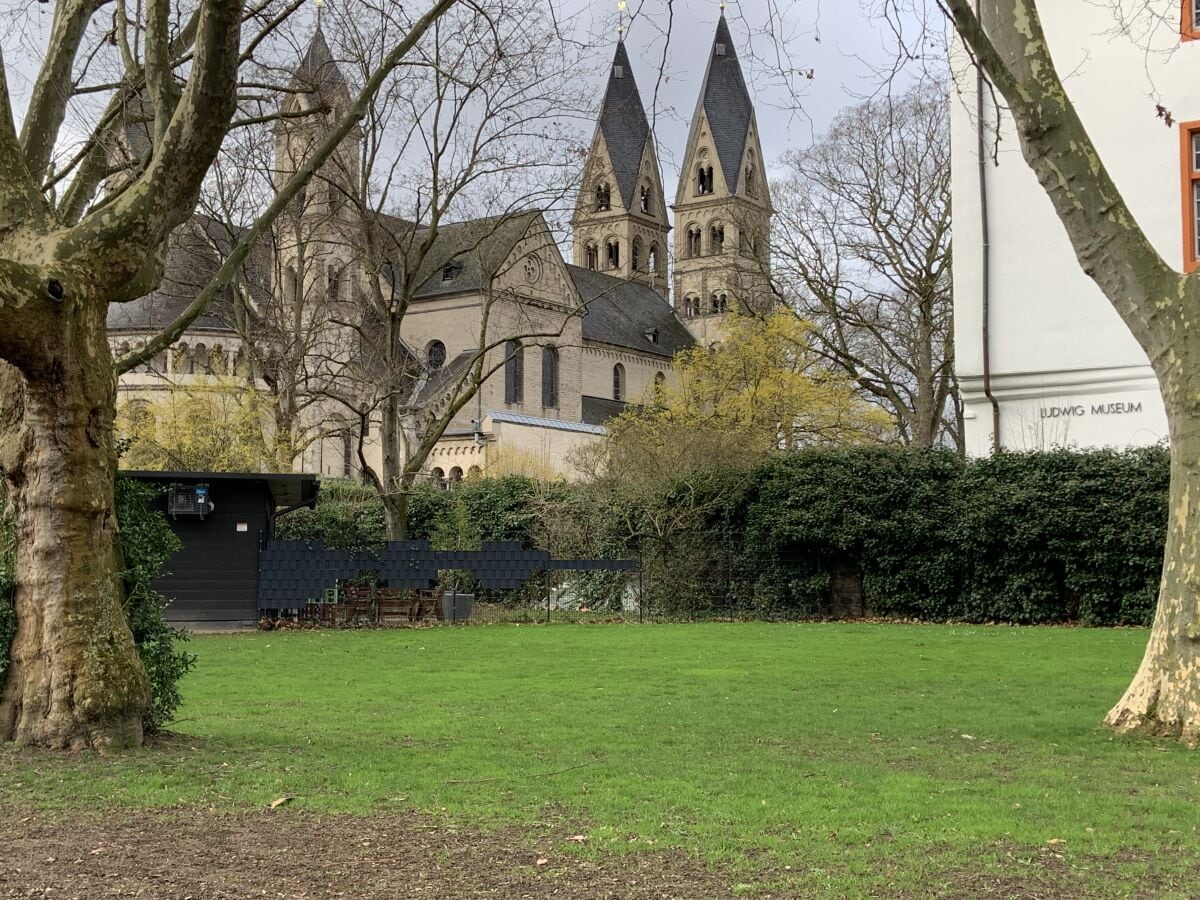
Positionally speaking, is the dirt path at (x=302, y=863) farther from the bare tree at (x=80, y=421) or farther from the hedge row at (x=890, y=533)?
the hedge row at (x=890, y=533)

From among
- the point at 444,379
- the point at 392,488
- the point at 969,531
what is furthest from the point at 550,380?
the point at 969,531

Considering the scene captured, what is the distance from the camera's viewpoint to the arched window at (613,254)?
316 feet

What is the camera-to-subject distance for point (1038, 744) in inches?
362

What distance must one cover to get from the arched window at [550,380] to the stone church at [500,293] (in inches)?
3.2

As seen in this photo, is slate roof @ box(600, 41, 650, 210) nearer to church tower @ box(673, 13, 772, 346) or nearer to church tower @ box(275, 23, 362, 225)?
church tower @ box(673, 13, 772, 346)

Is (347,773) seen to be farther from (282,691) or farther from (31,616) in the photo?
(282,691)

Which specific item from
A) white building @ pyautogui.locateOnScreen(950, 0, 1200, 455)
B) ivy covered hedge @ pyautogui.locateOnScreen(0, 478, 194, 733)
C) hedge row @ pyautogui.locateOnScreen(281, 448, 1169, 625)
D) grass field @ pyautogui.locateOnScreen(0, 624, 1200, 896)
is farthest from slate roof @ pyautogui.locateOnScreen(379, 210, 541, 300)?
ivy covered hedge @ pyautogui.locateOnScreen(0, 478, 194, 733)

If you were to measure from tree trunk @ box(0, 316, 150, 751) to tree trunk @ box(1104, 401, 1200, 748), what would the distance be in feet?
22.7

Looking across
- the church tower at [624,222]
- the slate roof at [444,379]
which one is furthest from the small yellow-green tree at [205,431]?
the church tower at [624,222]

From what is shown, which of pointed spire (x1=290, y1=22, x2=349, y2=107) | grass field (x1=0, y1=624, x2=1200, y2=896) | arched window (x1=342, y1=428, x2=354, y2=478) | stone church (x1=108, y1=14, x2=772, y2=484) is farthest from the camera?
arched window (x1=342, y1=428, x2=354, y2=478)

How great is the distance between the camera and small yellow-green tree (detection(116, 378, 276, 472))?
37625 mm

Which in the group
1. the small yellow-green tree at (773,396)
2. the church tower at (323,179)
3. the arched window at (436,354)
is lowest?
the small yellow-green tree at (773,396)

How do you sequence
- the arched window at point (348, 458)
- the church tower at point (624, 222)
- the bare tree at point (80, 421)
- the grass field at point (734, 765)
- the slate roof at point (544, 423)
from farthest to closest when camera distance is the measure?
1. the church tower at point (624, 222)
2. the slate roof at point (544, 423)
3. the arched window at point (348, 458)
4. the bare tree at point (80, 421)
5. the grass field at point (734, 765)

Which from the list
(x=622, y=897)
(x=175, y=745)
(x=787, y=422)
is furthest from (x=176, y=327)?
(x=787, y=422)
